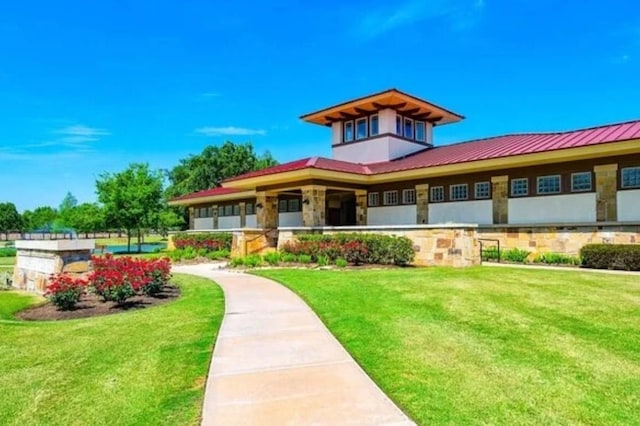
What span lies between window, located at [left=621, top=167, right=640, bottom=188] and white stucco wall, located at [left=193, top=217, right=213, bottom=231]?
2876 cm

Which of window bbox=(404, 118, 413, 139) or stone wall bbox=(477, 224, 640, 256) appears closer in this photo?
stone wall bbox=(477, 224, 640, 256)

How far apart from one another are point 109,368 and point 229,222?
2986 cm

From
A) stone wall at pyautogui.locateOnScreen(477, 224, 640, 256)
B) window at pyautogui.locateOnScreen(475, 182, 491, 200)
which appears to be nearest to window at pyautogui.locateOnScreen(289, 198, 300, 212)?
window at pyautogui.locateOnScreen(475, 182, 491, 200)

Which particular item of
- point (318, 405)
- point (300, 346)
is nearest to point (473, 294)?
point (300, 346)

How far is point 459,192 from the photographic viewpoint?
20516mm

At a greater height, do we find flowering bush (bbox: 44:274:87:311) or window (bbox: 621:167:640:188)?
window (bbox: 621:167:640:188)

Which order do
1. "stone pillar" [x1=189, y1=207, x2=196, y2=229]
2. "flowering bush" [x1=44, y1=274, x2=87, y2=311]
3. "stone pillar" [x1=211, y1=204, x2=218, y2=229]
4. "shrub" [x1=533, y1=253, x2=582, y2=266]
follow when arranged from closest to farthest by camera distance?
"flowering bush" [x1=44, y1=274, x2=87, y2=311] → "shrub" [x1=533, y1=253, x2=582, y2=266] → "stone pillar" [x1=211, y1=204, x2=218, y2=229] → "stone pillar" [x1=189, y1=207, x2=196, y2=229]

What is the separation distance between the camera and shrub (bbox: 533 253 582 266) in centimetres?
1566

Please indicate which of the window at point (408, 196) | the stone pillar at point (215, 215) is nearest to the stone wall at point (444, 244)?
the window at point (408, 196)

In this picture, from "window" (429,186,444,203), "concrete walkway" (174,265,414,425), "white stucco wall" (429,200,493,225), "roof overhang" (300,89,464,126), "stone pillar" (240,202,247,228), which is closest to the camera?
"concrete walkway" (174,265,414,425)

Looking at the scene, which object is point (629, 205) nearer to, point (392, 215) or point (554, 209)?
point (554, 209)

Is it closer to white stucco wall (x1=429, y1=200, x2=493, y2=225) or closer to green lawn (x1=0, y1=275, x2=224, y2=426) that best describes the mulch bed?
green lawn (x1=0, y1=275, x2=224, y2=426)

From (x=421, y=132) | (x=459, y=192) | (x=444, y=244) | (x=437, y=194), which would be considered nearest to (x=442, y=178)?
(x=437, y=194)

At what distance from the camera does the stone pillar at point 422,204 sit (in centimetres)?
2170
